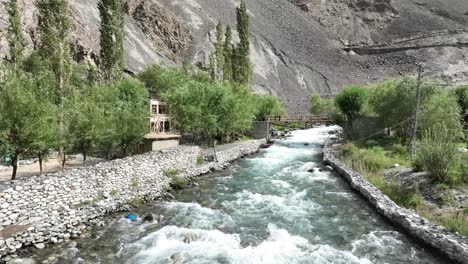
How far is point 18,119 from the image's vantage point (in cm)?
1838

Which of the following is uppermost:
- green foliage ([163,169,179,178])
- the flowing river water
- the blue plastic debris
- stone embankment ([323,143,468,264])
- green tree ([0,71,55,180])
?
green tree ([0,71,55,180])

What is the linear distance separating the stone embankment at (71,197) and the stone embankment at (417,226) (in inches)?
521

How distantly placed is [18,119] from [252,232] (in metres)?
13.2

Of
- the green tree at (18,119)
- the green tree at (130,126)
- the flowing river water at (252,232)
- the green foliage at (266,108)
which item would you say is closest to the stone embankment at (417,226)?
the flowing river water at (252,232)

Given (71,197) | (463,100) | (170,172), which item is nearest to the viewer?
(71,197)

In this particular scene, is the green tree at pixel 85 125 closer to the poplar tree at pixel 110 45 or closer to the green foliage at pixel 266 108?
the poplar tree at pixel 110 45

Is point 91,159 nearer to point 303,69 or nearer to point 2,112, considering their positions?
point 2,112

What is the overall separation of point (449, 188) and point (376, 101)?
1054 inches

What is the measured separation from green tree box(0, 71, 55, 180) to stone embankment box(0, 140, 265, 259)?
2.62 metres

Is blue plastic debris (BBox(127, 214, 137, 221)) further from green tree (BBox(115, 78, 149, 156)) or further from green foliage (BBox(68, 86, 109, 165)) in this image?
green tree (BBox(115, 78, 149, 156))

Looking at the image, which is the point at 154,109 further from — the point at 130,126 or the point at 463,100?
the point at 463,100

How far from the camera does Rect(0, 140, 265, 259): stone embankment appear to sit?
15303 millimetres

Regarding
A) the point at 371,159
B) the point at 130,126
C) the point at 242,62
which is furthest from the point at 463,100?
the point at 130,126

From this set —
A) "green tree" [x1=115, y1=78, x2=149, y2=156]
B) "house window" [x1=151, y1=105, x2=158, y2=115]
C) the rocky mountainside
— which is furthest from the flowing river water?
the rocky mountainside
